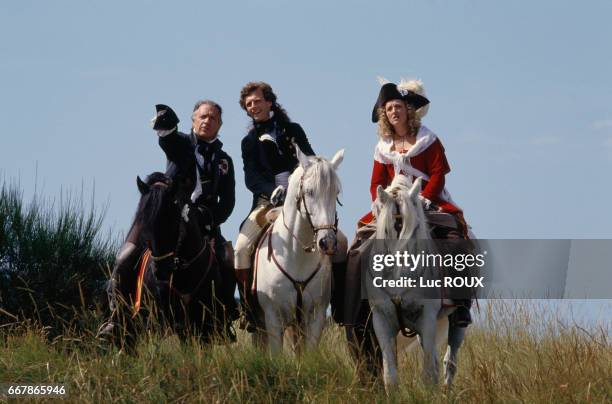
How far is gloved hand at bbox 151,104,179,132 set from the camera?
10.3 metres

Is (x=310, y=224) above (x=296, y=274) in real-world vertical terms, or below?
above

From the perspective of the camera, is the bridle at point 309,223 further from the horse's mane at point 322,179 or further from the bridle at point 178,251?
the bridle at point 178,251

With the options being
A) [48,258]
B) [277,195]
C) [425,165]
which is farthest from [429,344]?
[48,258]

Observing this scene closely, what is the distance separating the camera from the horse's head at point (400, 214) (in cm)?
876

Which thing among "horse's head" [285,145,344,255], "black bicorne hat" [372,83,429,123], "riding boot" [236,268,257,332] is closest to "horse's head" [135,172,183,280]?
"riding boot" [236,268,257,332]

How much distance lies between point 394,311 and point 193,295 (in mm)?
2108

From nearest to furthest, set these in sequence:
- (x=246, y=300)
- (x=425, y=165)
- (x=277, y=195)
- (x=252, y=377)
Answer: (x=252, y=377) < (x=425, y=165) < (x=246, y=300) < (x=277, y=195)

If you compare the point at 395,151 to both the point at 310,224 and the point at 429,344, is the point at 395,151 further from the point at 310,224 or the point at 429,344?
the point at 429,344

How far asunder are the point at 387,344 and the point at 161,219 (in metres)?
2.41

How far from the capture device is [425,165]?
9.77 m

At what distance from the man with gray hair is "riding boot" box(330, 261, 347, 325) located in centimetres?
109

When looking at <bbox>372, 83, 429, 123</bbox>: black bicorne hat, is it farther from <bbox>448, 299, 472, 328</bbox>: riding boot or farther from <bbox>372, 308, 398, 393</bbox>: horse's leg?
<bbox>372, 308, 398, 393</bbox>: horse's leg

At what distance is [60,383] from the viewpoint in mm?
8734

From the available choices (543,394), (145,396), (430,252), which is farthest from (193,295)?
(543,394)
